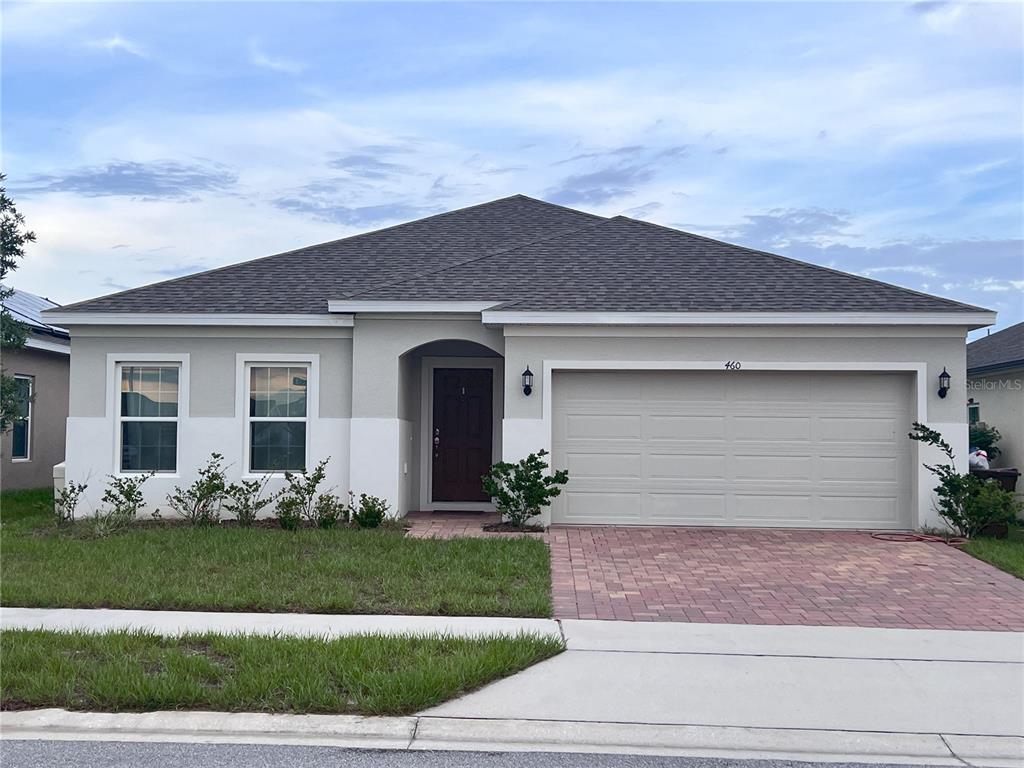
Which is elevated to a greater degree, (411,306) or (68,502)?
(411,306)

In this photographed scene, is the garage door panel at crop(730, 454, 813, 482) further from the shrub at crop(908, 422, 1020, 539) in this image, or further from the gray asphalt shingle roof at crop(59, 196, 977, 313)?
the gray asphalt shingle roof at crop(59, 196, 977, 313)

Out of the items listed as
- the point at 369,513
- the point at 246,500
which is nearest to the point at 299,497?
the point at 246,500

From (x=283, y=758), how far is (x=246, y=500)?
838 cm

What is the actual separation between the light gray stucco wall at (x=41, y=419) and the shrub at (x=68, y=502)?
14.0 feet

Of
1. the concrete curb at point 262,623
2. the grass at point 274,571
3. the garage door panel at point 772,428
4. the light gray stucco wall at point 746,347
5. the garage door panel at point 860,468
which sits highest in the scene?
the light gray stucco wall at point 746,347

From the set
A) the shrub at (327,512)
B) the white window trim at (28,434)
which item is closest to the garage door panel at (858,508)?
the shrub at (327,512)

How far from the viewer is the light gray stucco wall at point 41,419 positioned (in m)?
16.8

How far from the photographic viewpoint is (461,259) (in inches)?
619

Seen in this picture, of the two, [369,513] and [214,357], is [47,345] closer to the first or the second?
[214,357]

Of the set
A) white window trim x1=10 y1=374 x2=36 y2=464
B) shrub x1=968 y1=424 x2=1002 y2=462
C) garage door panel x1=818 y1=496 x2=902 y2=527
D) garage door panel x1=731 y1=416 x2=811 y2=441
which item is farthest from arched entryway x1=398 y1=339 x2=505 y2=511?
shrub x1=968 y1=424 x2=1002 y2=462

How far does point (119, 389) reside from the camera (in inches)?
532

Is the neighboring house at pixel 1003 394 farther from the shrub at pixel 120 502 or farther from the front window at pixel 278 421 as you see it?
the shrub at pixel 120 502

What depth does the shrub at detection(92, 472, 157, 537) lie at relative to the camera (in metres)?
12.0

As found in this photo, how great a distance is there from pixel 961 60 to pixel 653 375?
586 cm
